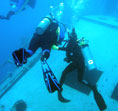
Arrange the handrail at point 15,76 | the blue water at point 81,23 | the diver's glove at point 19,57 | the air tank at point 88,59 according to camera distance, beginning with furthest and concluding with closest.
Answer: the blue water at point 81,23, the handrail at point 15,76, the air tank at point 88,59, the diver's glove at point 19,57

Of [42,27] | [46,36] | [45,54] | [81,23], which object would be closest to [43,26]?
[42,27]

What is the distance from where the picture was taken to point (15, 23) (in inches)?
1615

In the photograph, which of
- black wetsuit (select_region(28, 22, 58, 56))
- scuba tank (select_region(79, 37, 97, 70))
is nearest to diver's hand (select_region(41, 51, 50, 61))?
black wetsuit (select_region(28, 22, 58, 56))

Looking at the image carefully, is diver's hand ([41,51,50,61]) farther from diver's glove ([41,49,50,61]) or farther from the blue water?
the blue water

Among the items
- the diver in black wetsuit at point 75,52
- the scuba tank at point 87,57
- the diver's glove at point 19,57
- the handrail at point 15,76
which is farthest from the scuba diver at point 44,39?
the handrail at point 15,76

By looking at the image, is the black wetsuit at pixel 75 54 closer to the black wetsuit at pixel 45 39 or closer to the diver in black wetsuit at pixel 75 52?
the diver in black wetsuit at pixel 75 52

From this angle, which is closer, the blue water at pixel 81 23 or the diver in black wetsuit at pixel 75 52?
the diver in black wetsuit at pixel 75 52

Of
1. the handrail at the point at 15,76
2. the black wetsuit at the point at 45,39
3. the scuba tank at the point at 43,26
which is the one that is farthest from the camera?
the handrail at the point at 15,76

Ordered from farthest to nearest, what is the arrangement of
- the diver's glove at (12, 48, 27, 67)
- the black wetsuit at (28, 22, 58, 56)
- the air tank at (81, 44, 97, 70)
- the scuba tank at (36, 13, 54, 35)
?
the air tank at (81, 44, 97, 70)
the black wetsuit at (28, 22, 58, 56)
the scuba tank at (36, 13, 54, 35)
the diver's glove at (12, 48, 27, 67)

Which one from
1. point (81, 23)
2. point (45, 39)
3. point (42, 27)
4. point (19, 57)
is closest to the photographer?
point (19, 57)


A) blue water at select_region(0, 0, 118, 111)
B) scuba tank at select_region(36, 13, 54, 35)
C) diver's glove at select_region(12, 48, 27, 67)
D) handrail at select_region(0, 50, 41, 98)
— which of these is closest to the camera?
diver's glove at select_region(12, 48, 27, 67)

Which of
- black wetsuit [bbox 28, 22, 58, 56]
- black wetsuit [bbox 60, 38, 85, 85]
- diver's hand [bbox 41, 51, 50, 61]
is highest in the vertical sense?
black wetsuit [bbox 28, 22, 58, 56]

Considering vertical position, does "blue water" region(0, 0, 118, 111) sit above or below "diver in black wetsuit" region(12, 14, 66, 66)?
above

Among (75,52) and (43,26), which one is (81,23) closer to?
(75,52)
